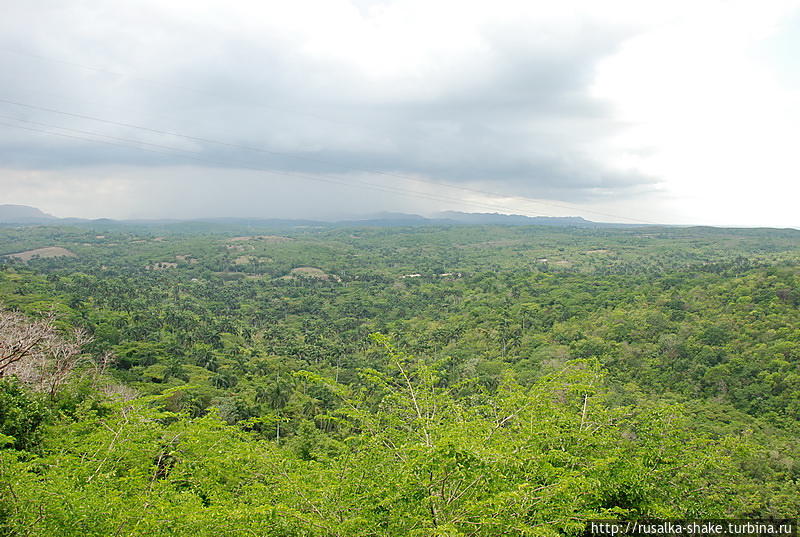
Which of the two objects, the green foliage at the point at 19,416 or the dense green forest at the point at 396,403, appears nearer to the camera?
the dense green forest at the point at 396,403

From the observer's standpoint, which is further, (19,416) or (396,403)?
(19,416)

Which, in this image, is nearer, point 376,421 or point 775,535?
point 376,421

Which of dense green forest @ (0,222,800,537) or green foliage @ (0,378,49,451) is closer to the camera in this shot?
dense green forest @ (0,222,800,537)

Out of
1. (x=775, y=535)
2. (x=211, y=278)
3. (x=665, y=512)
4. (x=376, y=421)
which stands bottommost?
(x=211, y=278)

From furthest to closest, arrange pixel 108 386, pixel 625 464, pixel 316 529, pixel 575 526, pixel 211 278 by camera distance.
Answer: pixel 211 278 < pixel 108 386 < pixel 625 464 < pixel 316 529 < pixel 575 526

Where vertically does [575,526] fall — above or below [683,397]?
above

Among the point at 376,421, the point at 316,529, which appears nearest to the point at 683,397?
the point at 376,421

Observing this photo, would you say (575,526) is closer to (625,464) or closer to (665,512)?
(665,512)

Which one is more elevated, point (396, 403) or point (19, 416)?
point (396, 403)
